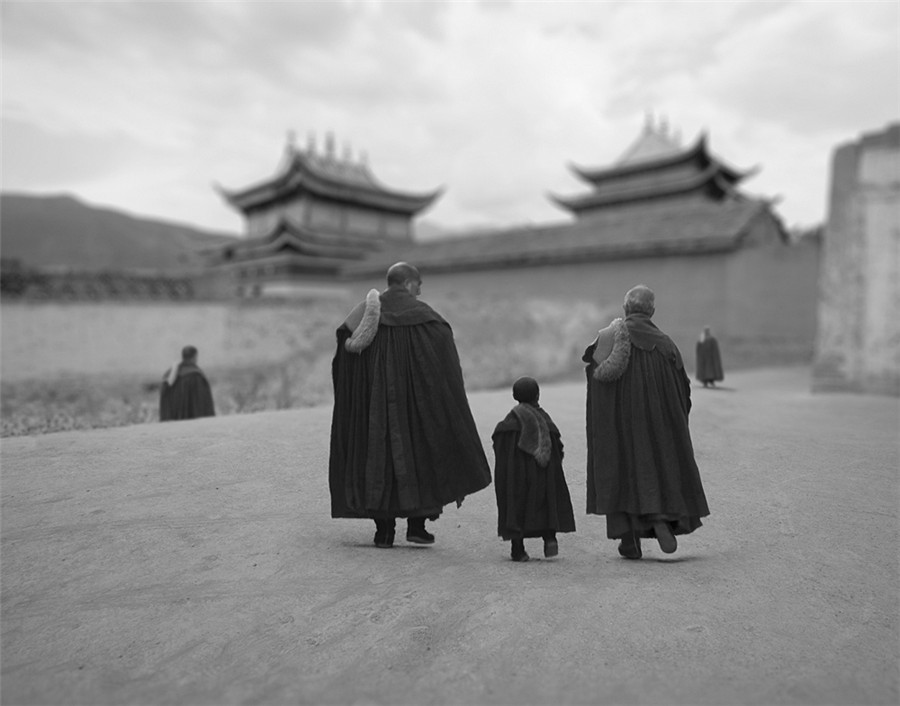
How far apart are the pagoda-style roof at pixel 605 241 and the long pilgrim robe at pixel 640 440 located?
13.4m

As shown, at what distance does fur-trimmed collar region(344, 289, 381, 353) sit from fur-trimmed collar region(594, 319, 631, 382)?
1234mm

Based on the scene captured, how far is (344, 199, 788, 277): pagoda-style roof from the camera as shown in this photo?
16209mm

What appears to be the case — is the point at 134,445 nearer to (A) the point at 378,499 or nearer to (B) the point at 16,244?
(A) the point at 378,499

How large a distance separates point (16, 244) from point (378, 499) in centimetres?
5691

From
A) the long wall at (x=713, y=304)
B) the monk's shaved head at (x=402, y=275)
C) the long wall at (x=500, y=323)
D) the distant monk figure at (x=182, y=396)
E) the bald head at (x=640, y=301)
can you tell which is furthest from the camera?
the long wall at (x=713, y=304)

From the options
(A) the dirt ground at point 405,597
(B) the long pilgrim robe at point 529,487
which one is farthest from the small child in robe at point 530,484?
(A) the dirt ground at point 405,597

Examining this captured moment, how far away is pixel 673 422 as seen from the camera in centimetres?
348

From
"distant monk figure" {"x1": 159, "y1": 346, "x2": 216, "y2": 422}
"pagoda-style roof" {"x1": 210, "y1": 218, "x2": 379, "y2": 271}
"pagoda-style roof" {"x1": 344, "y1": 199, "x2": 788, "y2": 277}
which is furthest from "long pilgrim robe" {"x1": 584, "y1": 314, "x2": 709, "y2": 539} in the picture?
"pagoda-style roof" {"x1": 210, "y1": 218, "x2": 379, "y2": 271}

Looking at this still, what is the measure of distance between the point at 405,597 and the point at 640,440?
4.81 feet

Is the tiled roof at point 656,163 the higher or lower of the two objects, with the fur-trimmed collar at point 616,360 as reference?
higher

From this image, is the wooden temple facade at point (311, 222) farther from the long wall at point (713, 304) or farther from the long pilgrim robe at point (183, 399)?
the long pilgrim robe at point (183, 399)

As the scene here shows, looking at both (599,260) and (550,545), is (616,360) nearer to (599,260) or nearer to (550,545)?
(550,545)

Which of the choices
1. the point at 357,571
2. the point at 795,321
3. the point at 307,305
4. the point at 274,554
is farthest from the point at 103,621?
the point at 795,321

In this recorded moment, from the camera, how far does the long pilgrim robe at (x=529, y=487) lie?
3.32 m
